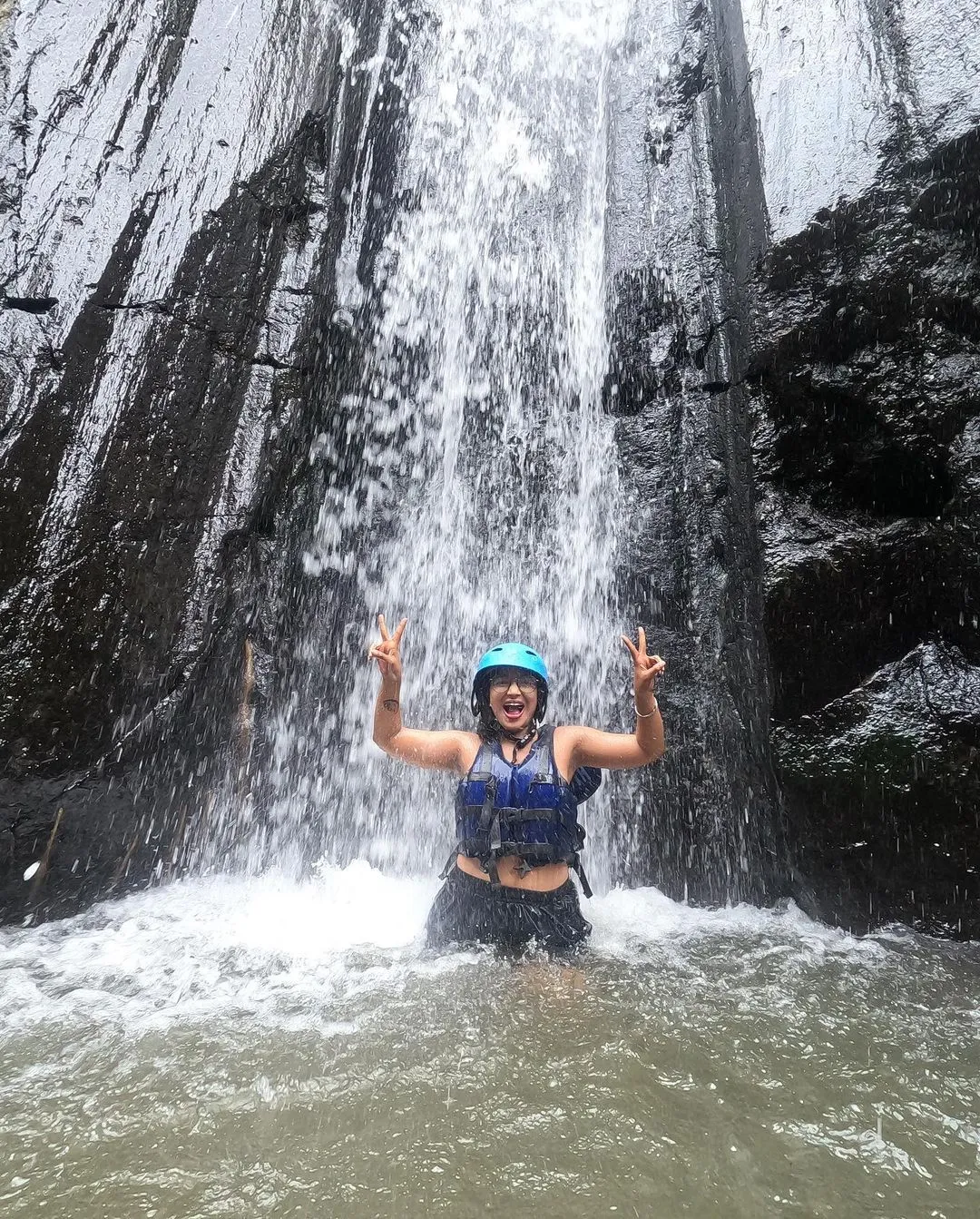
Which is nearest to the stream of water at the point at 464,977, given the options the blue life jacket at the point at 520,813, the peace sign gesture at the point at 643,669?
the blue life jacket at the point at 520,813

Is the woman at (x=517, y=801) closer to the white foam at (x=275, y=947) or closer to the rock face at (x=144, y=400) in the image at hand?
the white foam at (x=275, y=947)

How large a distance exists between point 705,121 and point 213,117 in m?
4.33

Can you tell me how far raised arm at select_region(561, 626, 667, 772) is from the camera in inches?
140

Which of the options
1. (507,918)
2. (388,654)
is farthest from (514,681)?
(507,918)

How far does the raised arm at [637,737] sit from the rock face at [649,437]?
1.29 m

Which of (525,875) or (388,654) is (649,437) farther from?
(525,875)

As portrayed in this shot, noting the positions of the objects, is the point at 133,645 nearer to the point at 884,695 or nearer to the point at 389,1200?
the point at 389,1200

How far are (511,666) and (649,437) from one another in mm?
2822

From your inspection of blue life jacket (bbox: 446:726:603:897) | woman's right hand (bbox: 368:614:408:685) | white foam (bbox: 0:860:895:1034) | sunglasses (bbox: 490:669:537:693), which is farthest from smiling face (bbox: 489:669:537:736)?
white foam (bbox: 0:860:895:1034)

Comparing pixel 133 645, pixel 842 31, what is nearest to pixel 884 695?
pixel 133 645

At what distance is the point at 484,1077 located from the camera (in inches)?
94.7

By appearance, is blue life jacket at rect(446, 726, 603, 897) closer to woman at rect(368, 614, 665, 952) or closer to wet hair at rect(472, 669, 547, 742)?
woman at rect(368, 614, 665, 952)

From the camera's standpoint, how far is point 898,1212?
1.79 meters

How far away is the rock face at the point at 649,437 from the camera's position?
4391 millimetres
